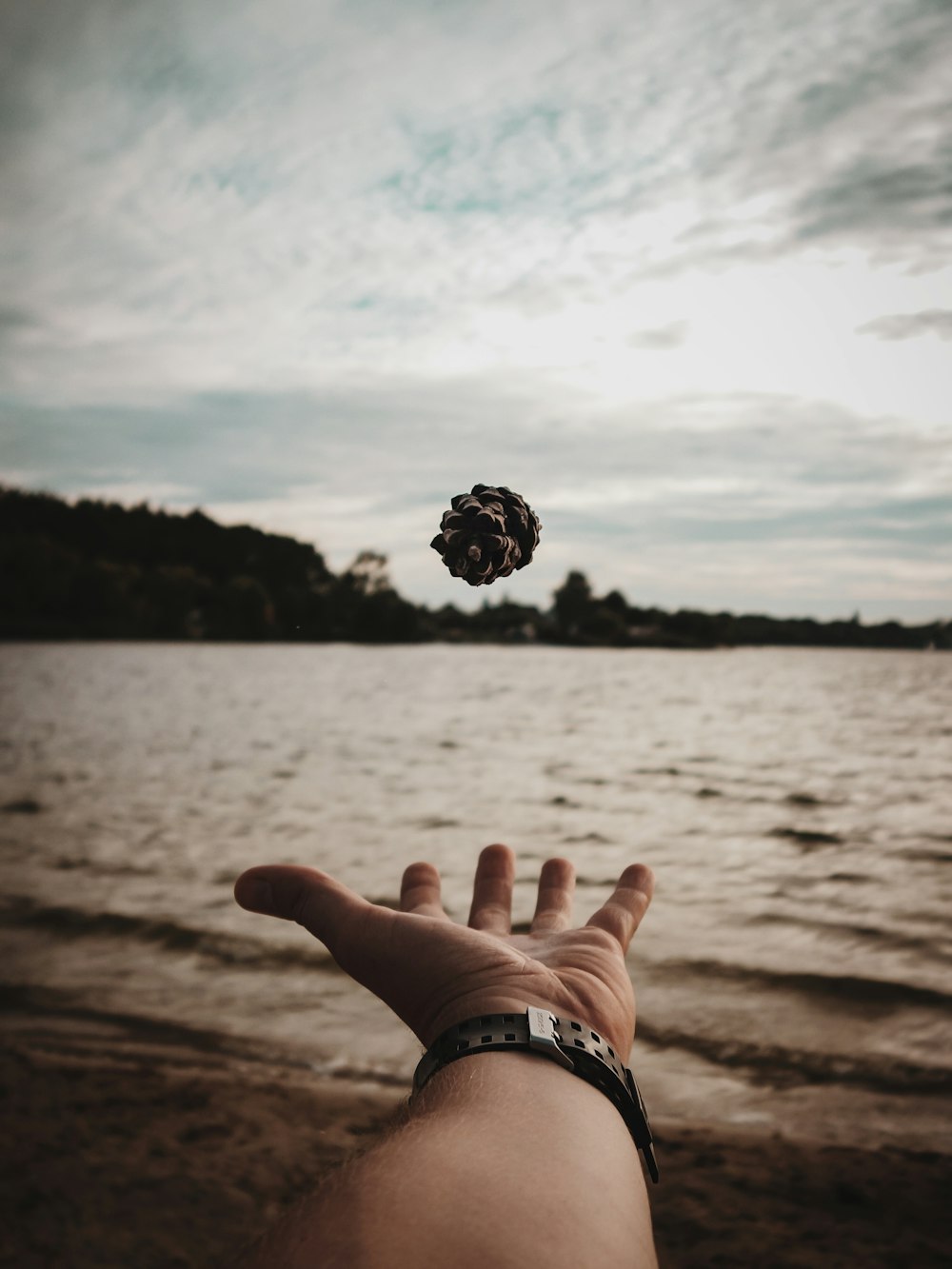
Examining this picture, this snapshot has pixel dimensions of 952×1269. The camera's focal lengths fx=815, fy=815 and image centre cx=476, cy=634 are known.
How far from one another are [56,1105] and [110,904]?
5607 mm

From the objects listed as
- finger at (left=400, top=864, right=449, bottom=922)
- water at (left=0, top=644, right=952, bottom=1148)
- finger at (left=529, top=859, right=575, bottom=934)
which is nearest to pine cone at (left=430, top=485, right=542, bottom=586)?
finger at (left=400, top=864, right=449, bottom=922)

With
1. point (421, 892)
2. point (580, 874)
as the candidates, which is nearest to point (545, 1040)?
point (421, 892)

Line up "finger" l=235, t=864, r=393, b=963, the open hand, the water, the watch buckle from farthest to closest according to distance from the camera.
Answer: the water < "finger" l=235, t=864, r=393, b=963 < the open hand < the watch buckle

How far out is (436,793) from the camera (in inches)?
816

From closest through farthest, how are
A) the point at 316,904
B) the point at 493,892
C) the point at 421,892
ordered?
the point at 316,904 < the point at 421,892 < the point at 493,892

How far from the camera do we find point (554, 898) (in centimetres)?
407

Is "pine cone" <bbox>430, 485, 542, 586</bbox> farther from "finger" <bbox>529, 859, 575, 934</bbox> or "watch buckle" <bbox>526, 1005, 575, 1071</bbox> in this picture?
"finger" <bbox>529, 859, 575, 934</bbox>

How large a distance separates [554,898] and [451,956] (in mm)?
1154

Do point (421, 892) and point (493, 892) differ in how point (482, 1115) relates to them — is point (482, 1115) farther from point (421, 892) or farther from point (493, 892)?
point (493, 892)

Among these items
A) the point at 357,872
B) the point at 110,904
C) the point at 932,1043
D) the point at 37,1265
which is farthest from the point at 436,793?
the point at 37,1265

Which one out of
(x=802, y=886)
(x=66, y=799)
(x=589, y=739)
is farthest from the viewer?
(x=589, y=739)

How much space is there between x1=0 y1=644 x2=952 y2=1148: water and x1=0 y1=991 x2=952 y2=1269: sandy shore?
0.59 metres

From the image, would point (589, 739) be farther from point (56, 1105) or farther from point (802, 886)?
point (56, 1105)

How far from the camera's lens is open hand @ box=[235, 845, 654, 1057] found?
9.62 feet
